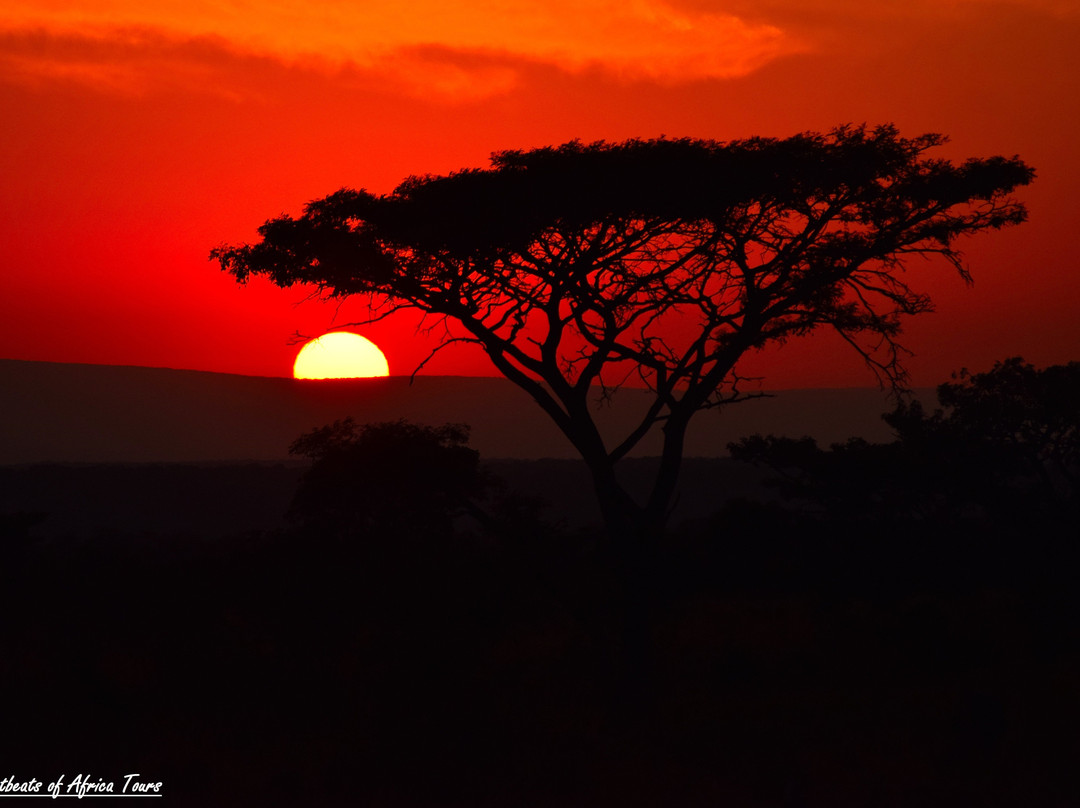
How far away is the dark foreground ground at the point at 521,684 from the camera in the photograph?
11.1 m

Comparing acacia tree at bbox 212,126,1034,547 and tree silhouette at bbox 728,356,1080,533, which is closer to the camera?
acacia tree at bbox 212,126,1034,547

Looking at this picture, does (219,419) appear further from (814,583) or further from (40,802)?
(40,802)

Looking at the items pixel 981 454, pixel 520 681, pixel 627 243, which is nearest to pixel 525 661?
pixel 520 681

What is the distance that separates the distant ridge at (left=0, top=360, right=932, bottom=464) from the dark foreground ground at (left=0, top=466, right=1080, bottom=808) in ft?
333

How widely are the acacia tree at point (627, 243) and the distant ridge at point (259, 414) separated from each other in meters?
112

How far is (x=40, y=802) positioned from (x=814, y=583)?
2361 centimetres

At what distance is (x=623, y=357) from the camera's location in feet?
47.0

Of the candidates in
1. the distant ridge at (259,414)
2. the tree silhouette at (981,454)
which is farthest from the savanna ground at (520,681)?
the distant ridge at (259,414)

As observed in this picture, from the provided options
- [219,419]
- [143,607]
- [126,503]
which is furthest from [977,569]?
[219,419]

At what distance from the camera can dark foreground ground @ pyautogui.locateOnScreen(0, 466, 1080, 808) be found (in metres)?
11.1

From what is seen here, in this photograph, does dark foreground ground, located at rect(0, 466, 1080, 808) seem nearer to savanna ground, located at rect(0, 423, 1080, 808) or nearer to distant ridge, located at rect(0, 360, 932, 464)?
savanna ground, located at rect(0, 423, 1080, 808)

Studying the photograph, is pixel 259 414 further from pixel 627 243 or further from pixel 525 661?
pixel 627 243

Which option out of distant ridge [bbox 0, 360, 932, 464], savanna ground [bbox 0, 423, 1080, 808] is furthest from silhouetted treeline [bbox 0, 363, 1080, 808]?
distant ridge [bbox 0, 360, 932, 464]

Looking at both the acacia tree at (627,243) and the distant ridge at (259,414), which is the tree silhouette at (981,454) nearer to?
the acacia tree at (627,243)
